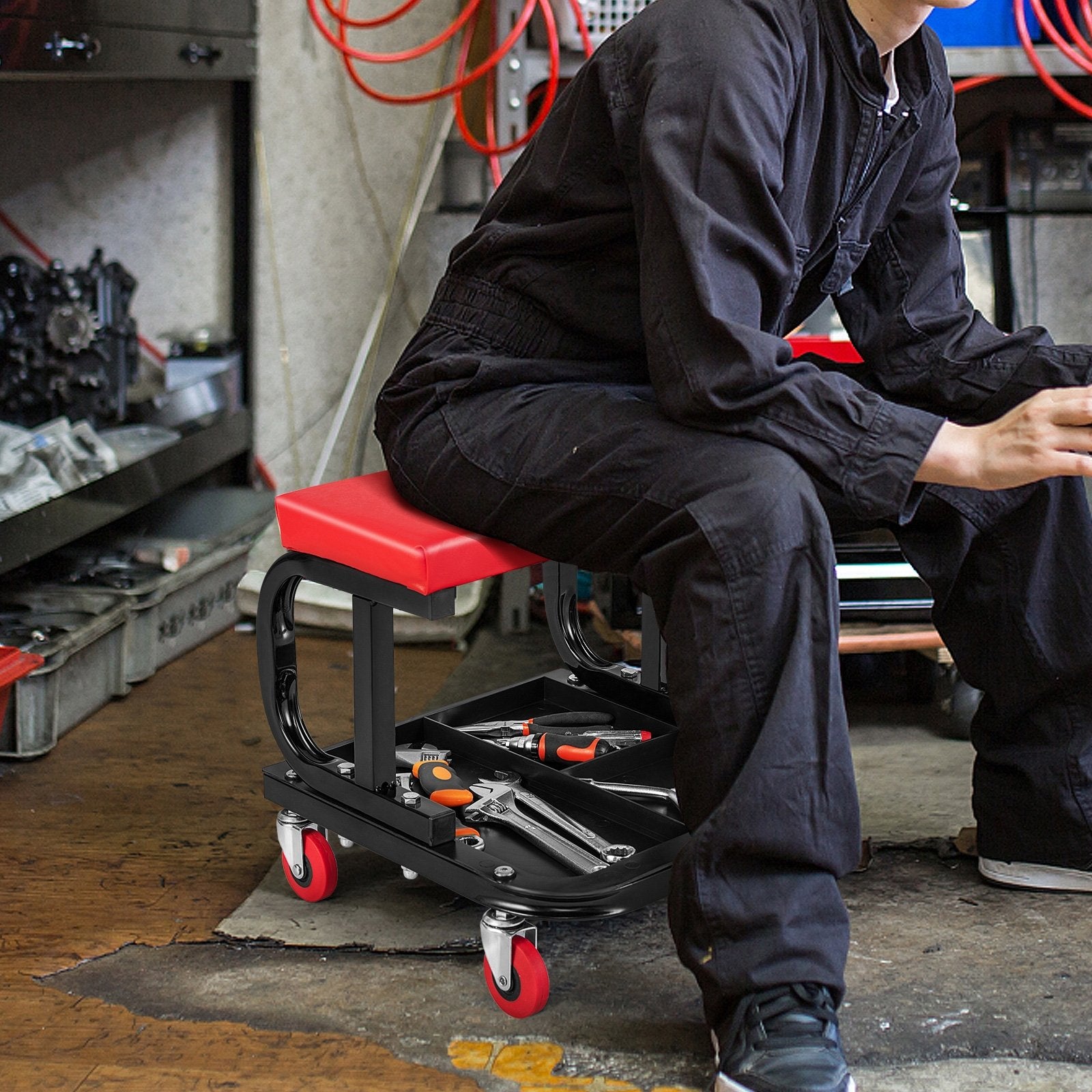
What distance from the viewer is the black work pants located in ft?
4.28

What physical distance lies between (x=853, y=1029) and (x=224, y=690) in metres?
1.35

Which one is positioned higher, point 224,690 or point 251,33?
point 251,33

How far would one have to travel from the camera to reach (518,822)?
166 cm

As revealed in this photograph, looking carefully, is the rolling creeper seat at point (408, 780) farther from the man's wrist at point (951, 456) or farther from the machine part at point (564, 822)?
the man's wrist at point (951, 456)

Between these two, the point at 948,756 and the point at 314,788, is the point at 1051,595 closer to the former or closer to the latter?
the point at 948,756

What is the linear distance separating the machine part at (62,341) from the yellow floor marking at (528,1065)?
1.71 metres

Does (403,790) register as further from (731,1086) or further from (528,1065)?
(731,1086)

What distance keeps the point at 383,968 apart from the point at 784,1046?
498 mm

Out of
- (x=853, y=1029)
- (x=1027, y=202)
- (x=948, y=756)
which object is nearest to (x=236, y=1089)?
(x=853, y=1029)

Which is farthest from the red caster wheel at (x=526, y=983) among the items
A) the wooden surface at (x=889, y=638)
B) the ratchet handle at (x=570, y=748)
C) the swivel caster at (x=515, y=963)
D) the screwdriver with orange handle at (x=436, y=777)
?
the wooden surface at (x=889, y=638)

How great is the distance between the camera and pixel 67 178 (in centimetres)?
309

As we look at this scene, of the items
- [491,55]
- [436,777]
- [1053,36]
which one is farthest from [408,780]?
[1053,36]

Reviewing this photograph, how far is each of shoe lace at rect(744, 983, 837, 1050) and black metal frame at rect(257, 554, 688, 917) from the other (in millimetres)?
204

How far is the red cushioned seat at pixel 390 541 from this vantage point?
4.88 feet
